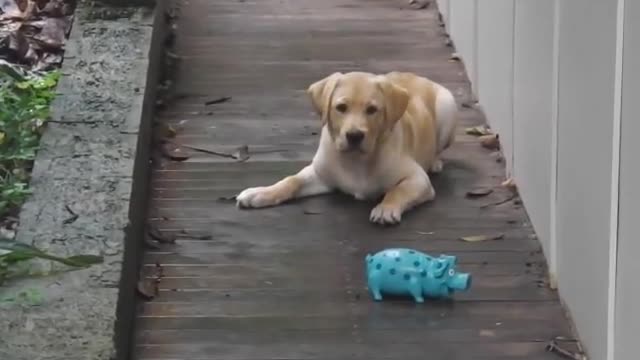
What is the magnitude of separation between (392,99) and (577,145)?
124 cm

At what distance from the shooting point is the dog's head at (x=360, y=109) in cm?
544

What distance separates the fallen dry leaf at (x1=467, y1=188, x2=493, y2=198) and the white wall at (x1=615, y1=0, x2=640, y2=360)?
5.96 feet

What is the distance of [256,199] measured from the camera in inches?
218

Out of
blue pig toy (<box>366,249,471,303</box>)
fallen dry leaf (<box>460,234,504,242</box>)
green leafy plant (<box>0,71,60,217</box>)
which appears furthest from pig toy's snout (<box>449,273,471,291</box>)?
green leafy plant (<box>0,71,60,217</box>)

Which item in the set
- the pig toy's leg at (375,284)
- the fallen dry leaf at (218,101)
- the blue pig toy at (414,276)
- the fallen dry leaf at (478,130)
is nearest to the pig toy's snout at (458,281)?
the blue pig toy at (414,276)

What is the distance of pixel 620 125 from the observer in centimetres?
376

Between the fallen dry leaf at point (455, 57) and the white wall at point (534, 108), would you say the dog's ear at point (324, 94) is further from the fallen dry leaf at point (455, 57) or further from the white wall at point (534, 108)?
the fallen dry leaf at point (455, 57)

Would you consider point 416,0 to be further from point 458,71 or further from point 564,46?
point 564,46

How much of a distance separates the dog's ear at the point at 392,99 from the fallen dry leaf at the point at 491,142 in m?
0.72

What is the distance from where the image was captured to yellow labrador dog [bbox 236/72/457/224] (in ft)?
17.9

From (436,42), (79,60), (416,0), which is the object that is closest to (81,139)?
(79,60)

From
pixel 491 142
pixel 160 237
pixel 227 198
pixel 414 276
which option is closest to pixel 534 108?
pixel 414 276

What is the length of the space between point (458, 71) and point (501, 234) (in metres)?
2.04

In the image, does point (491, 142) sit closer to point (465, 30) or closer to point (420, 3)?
point (465, 30)
